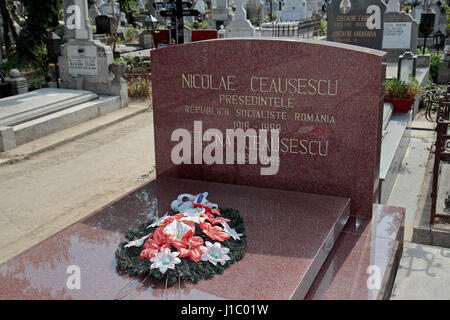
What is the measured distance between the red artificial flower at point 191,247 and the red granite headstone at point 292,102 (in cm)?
156

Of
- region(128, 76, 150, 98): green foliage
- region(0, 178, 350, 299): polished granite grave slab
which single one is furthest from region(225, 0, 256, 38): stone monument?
region(0, 178, 350, 299): polished granite grave slab

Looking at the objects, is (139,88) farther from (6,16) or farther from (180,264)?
(180,264)

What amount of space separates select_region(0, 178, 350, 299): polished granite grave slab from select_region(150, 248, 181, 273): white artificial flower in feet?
0.34

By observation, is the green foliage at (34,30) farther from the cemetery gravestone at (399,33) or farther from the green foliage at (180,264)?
the green foliage at (180,264)

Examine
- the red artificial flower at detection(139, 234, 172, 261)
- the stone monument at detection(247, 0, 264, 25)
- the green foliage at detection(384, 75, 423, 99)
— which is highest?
the stone monument at detection(247, 0, 264, 25)

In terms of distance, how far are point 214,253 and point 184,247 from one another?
210 millimetres

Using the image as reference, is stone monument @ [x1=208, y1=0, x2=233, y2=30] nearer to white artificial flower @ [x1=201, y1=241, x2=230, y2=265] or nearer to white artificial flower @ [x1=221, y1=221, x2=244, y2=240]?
white artificial flower @ [x1=221, y1=221, x2=244, y2=240]

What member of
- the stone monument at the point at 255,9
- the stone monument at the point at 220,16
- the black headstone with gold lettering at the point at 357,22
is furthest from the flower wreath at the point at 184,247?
the stone monument at the point at 255,9

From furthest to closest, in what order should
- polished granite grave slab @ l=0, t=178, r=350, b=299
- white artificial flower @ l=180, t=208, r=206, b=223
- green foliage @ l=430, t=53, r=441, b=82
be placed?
green foliage @ l=430, t=53, r=441, b=82, white artificial flower @ l=180, t=208, r=206, b=223, polished granite grave slab @ l=0, t=178, r=350, b=299

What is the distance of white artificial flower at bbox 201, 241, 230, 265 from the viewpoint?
10.6ft

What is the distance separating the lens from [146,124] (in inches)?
376

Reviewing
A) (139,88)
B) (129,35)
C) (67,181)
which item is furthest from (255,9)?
(67,181)

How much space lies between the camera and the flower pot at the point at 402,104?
7.80 m
